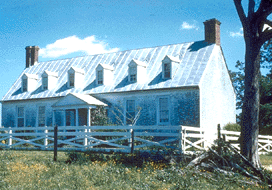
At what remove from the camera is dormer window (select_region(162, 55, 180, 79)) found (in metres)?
22.1

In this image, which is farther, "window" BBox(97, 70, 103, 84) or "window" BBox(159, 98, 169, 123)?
"window" BBox(97, 70, 103, 84)

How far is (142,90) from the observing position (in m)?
22.3

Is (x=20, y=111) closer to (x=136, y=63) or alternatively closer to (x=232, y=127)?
(x=136, y=63)

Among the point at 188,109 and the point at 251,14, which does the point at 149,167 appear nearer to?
the point at 251,14

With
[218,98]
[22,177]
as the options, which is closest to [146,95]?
[218,98]

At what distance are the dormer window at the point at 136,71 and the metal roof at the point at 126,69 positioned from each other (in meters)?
0.33

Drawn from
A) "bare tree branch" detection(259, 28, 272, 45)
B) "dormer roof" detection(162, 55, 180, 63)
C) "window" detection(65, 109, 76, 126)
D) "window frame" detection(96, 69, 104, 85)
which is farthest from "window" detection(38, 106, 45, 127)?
"bare tree branch" detection(259, 28, 272, 45)

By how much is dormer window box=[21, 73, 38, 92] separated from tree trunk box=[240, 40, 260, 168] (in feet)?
67.3

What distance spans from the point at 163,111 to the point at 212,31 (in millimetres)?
6728

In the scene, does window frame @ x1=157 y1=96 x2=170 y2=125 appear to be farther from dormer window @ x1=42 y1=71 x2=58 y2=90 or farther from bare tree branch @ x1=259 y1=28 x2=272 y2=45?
dormer window @ x1=42 y1=71 x2=58 y2=90

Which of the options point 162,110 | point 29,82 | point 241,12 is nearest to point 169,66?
point 162,110

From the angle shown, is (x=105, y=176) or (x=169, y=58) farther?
(x=169, y=58)

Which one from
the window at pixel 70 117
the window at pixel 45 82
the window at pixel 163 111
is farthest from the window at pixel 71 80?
the window at pixel 163 111

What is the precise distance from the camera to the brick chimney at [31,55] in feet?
105
